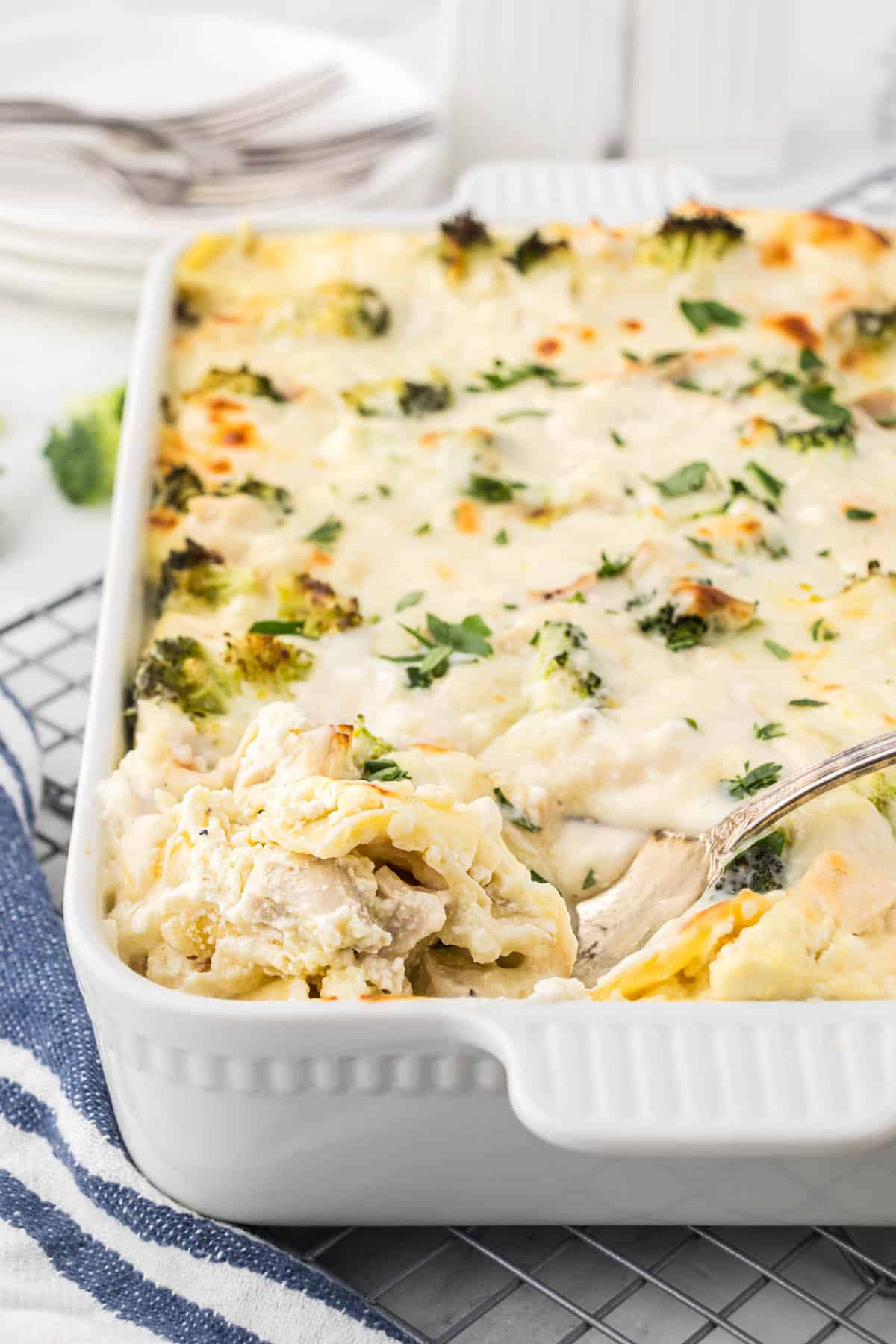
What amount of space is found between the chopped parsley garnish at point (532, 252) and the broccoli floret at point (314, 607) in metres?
1.12

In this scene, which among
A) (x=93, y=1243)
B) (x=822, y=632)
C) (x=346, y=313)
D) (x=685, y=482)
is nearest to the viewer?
(x=93, y=1243)

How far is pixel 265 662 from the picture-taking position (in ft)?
8.75

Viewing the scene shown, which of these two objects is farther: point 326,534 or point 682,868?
point 326,534

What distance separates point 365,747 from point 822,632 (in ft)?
2.47

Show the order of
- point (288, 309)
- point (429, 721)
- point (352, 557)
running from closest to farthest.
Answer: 1. point (429, 721)
2. point (352, 557)
3. point (288, 309)

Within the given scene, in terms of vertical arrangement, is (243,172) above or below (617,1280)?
above

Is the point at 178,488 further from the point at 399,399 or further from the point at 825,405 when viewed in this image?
the point at 825,405

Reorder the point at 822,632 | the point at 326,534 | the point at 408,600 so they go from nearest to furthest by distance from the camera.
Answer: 1. the point at 822,632
2. the point at 408,600
3. the point at 326,534

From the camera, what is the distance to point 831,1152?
74.5 inches

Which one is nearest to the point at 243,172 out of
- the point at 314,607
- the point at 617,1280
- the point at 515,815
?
the point at 314,607

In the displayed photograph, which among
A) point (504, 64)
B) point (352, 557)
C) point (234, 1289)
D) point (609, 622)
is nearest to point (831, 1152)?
point (234, 1289)

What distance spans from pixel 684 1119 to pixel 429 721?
845 millimetres

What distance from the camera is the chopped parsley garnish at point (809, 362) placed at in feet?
11.3

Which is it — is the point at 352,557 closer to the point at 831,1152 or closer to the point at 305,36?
the point at 831,1152
